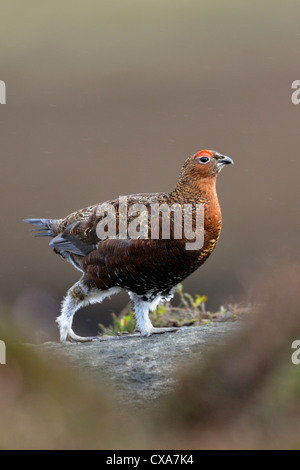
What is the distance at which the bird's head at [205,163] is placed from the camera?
211 inches

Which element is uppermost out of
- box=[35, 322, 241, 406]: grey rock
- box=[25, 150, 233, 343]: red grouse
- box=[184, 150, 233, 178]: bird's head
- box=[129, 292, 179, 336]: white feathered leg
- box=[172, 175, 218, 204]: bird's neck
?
box=[184, 150, 233, 178]: bird's head

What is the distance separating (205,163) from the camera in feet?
17.6

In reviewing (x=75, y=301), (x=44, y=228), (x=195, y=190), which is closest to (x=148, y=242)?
(x=195, y=190)

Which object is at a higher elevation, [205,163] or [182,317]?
[205,163]

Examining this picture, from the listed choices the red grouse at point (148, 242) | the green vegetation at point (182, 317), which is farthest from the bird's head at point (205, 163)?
the green vegetation at point (182, 317)

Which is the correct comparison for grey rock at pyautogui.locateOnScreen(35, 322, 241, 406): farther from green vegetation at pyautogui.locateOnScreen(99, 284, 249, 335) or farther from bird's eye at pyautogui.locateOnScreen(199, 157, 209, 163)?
bird's eye at pyautogui.locateOnScreen(199, 157, 209, 163)

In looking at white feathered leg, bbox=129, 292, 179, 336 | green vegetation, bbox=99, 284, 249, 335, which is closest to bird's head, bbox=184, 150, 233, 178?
white feathered leg, bbox=129, 292, 179, 336

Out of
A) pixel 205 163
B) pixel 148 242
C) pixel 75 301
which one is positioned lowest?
pixel 75 301

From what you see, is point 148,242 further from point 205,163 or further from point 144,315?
point 144,315

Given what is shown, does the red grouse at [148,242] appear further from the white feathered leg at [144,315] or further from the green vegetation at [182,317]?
the green vegetation at [182,317]

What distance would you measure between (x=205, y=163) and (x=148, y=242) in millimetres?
744

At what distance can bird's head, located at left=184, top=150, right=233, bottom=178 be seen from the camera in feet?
17.6

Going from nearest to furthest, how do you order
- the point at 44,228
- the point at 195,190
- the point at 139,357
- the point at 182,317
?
the point at 139,357 → the point at 195,190 → the point at 44,228 → the point at 182,317

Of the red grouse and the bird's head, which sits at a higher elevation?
the bird's head
